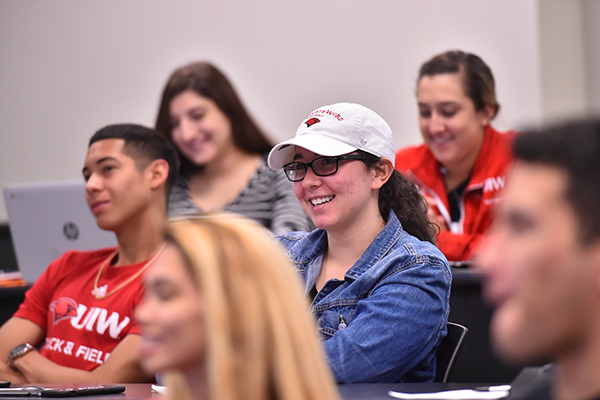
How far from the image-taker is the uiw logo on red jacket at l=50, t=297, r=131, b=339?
1990 mm

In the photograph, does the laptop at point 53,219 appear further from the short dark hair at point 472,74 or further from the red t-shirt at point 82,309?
the short dark hair at point 472,74

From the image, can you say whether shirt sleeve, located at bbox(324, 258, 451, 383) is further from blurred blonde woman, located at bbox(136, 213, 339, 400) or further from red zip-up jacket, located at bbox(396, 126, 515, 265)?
red zip-up jacket, located at bbox(396, 126, 515, 265)

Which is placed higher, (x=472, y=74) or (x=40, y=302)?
(x=472, y=74)

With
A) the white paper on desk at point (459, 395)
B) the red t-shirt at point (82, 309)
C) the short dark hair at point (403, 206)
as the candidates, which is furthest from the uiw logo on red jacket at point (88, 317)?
the white paper on desk at point (459, 395)

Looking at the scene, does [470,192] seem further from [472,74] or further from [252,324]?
[252,324]

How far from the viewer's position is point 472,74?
2.86 m

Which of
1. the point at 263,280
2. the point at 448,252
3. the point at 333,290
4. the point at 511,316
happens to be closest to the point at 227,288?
the point at 263,280

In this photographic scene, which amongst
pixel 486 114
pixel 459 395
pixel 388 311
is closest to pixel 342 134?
pixel 388 311

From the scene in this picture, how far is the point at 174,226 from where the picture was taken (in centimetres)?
81

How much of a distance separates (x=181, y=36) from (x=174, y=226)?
3933mm

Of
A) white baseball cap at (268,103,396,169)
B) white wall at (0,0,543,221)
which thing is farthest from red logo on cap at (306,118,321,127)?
white wall at (0,0,543,221)

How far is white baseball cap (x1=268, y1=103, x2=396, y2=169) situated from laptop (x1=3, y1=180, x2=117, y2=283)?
47.6 inches

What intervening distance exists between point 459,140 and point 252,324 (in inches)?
89.3

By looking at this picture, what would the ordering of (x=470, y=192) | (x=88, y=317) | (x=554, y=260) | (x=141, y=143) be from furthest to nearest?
(x=470, y=192) → (x=141, y=143) → (x=88, y=317) → (x=554, y=260)
